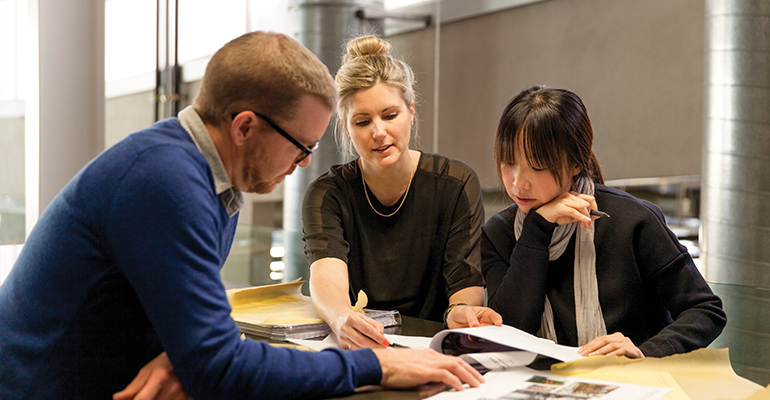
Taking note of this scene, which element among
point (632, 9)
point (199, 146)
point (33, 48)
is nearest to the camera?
point (199, 146)

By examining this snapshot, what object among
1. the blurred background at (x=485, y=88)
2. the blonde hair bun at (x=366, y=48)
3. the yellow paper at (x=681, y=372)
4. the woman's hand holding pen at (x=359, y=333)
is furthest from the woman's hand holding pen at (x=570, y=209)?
the blonde hair bun at (x=366, y=48)

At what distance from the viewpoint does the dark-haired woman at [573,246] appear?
140 cm

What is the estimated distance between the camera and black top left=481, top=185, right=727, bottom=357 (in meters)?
1.35

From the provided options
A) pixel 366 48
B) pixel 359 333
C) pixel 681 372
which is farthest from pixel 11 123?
pixel 681 372

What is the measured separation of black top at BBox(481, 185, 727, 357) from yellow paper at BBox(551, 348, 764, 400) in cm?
14

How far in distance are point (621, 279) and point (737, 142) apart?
1674 millimetres

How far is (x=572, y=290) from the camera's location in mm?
1487

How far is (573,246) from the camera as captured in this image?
58.8 inches

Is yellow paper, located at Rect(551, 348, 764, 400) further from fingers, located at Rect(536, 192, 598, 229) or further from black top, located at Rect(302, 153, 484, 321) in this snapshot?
black top, located at Rect(302, 153, 484, 321)

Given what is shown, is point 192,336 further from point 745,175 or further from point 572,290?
point 745,175

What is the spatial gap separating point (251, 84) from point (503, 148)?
682 mm

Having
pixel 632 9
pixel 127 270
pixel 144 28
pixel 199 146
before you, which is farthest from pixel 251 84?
pixel 144 28

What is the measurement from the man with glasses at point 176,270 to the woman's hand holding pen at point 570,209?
51 cm

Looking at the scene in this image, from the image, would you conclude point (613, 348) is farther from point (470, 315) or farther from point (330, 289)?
point (330, 289)
